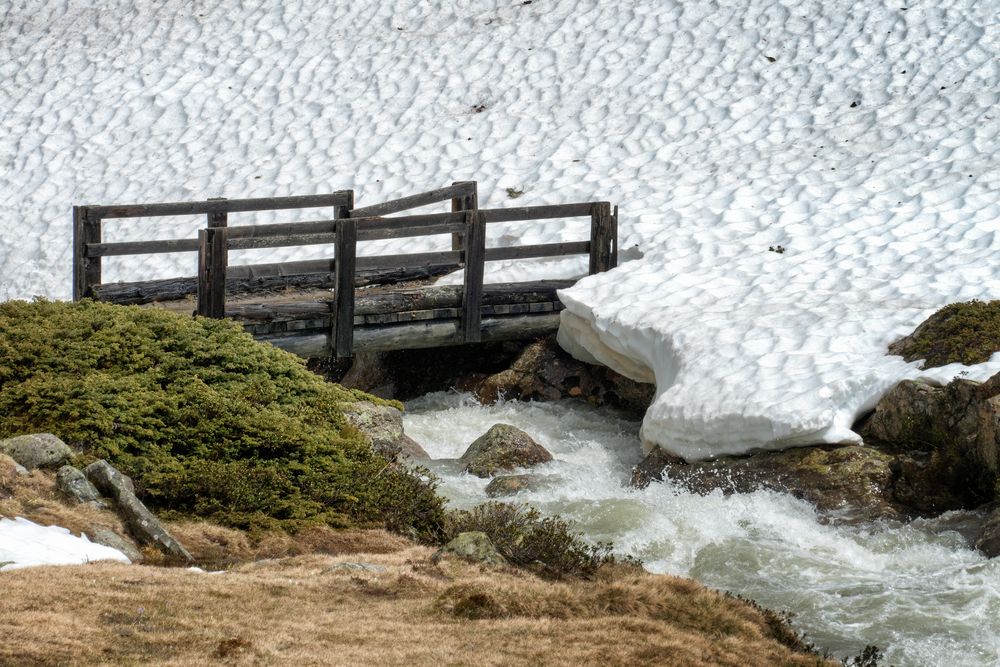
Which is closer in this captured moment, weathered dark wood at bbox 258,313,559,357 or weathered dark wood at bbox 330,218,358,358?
weathered dark wood at bbox 330,218,358,358

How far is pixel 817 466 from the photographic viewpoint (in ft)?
34.2

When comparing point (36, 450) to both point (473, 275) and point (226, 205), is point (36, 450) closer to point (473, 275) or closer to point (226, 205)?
point (226, 205)

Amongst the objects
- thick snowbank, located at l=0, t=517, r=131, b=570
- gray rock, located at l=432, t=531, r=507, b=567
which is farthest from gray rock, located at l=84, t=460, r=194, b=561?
gray rock, located at l=432, t=531, r=507, b=567

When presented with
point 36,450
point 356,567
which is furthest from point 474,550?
point 36,450

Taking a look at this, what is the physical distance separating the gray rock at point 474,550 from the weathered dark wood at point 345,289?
608cm

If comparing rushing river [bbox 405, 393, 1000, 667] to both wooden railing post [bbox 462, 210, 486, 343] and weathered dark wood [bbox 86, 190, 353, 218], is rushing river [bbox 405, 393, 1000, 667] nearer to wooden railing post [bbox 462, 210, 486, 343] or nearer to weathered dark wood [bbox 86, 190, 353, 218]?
wooden railing post [bbox 462, 210, 486, 343]

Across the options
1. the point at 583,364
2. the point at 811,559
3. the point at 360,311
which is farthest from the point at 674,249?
the point at 811,559

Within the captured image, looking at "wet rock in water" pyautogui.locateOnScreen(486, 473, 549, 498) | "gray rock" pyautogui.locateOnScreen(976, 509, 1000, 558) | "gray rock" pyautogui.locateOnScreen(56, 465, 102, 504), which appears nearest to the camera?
"gray rock" pyautogui.locateOnScreen(56, 465, 102, 504)

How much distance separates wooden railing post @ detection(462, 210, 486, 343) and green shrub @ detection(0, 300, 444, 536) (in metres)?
4.00

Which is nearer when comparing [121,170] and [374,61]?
[121,170]

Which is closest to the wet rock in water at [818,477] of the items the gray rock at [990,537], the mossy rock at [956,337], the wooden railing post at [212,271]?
the gray rock at [990,537]

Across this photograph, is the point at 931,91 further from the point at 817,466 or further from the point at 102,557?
the point at 102,557

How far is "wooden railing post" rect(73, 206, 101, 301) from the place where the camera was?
13656 millimetres

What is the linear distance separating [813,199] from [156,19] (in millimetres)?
13044
